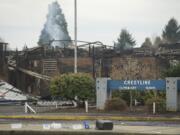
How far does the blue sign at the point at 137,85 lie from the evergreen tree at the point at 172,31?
10078cm

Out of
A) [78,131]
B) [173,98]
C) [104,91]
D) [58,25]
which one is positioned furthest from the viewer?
[58,25]

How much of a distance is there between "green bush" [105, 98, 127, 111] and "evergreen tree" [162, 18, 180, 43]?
103 metres

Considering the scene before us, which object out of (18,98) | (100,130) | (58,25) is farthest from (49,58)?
(58,25)

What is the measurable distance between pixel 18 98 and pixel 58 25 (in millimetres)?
99056

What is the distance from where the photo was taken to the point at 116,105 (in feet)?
137

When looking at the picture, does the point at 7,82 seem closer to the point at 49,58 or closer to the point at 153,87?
the point at 49,58

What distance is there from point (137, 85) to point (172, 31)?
344 ft

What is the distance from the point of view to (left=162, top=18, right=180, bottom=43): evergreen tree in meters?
145

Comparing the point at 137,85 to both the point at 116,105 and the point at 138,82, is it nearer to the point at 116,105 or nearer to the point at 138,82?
the point at 138,82

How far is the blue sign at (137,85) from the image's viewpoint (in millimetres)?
42906

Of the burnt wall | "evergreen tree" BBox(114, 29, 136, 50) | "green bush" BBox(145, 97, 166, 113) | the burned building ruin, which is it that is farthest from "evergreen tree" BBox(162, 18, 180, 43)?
"green bush" BBox(145, 97, 166, 113)

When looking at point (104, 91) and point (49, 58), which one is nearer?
point (104, 91)

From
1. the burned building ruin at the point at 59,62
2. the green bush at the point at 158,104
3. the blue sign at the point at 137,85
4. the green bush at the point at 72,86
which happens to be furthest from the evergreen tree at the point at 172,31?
the green bush at the point at 158,104

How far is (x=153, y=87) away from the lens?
4294 centimetres
